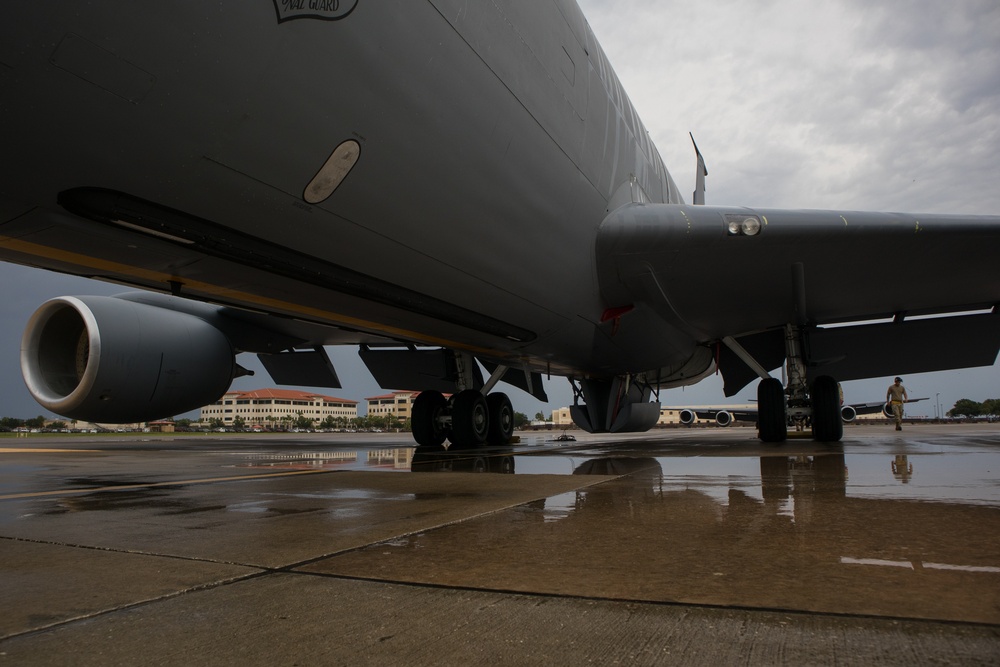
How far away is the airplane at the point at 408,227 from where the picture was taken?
2523 millimetres

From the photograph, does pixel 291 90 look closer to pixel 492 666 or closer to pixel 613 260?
pixel 492 666

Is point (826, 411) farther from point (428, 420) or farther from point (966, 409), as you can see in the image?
point (966, 409)

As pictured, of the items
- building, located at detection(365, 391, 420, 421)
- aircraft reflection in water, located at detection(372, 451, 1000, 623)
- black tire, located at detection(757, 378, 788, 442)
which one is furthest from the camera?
building, located at detection(365, 391, 420, 421)

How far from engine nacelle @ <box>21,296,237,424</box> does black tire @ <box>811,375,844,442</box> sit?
7.27m

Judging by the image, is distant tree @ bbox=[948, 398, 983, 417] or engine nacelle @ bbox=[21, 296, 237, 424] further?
distant tree @ bbox=[948, 398, 983, 417]

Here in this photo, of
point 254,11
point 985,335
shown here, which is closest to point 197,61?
point 254,11

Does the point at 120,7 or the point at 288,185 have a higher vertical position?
the point at 120,7

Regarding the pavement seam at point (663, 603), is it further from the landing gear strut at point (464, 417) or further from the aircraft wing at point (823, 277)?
the landing gear strut at point (464, 417)

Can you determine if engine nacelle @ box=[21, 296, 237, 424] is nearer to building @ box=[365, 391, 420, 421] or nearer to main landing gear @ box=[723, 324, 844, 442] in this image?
main landing gear @ box=[723, 324, 844, 442]

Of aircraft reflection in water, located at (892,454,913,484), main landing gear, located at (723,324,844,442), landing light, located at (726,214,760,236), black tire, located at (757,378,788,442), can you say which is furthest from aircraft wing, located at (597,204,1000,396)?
aircraft reflection in water, located at (892,454,913,484)

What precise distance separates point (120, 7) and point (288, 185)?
3.50 ft

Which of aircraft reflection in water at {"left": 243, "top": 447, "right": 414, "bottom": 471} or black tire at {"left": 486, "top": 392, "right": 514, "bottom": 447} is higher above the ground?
black tire at {"left": 486, "top": 392, "right": 514, "bottom": 447}

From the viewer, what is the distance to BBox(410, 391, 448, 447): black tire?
8.97 metres

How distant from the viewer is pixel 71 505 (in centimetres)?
289
